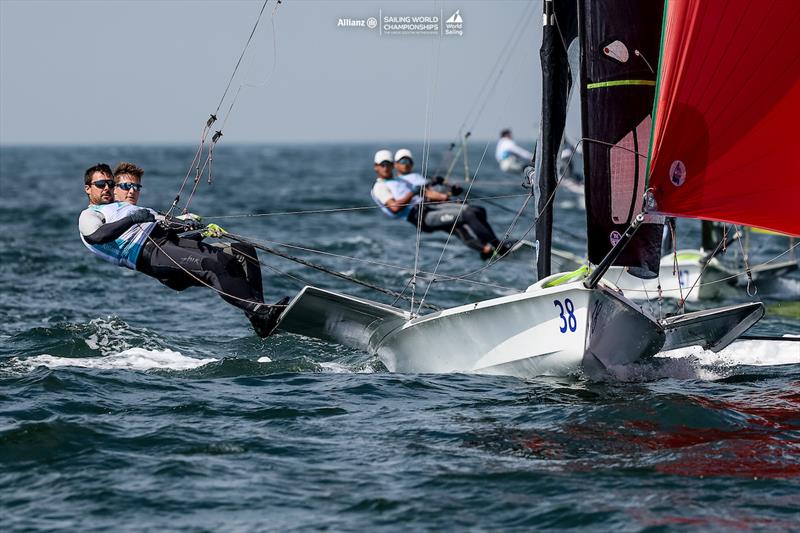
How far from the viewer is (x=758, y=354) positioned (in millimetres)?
9109

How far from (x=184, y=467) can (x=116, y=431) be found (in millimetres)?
866

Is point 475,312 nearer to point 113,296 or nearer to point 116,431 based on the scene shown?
point 116,431

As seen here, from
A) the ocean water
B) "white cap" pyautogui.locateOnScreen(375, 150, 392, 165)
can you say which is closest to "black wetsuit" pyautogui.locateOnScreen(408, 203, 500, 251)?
"white cap" pyautogui.locateOnScreen(375, 150, 392, 165)

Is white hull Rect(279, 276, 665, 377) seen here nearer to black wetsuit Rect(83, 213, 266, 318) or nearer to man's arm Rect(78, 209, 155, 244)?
black wetsuit Rect(83, 213, 266, 318)

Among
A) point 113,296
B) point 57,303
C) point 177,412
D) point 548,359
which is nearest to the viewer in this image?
point 177,412

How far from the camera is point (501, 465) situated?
5.93m

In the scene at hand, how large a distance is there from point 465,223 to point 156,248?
531 centimetres

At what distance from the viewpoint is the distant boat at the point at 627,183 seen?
7.09m

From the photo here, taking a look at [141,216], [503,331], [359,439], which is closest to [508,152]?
[141,216]

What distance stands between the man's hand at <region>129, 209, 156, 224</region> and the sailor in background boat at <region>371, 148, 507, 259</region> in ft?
13.3

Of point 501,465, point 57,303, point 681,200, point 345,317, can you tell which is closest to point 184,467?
point 501,465

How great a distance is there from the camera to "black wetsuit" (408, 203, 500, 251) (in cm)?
1309

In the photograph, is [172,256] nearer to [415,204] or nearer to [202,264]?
[202,264]

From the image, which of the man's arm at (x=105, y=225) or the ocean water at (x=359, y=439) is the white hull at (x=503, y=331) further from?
the man's arm at (x=105, y=225)
